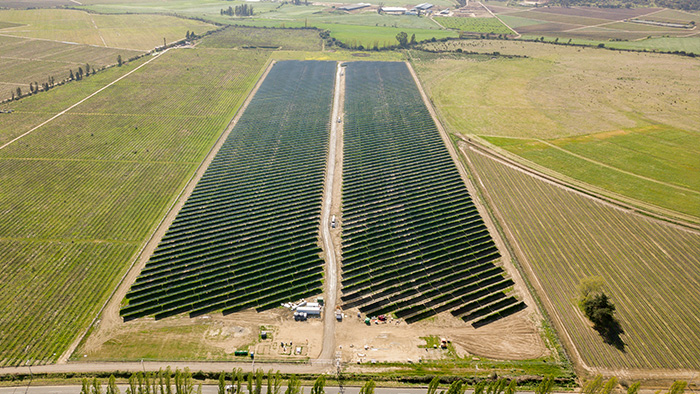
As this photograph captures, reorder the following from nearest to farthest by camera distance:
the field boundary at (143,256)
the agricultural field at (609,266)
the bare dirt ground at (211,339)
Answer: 1. the bare dirt ground at (211,339)
2. the agricultural field at (609,266)
3. the field boundary at (143,256)

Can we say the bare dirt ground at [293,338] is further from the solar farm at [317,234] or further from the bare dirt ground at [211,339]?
the solar farm at [317,234]

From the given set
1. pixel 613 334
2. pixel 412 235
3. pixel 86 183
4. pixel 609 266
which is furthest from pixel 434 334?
pixel 86 183

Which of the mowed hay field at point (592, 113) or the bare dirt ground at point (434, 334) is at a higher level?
the mowed hay field at point (592, 113)

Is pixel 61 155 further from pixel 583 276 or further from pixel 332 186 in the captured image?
pixel 583 276

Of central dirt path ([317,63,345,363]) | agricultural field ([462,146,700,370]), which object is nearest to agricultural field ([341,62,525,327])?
central dirt path ([317,63,345,363])

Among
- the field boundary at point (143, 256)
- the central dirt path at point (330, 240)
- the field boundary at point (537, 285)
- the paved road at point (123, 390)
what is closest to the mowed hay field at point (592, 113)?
the field boundary at point (537, 285)

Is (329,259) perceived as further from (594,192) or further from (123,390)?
(594,192)
